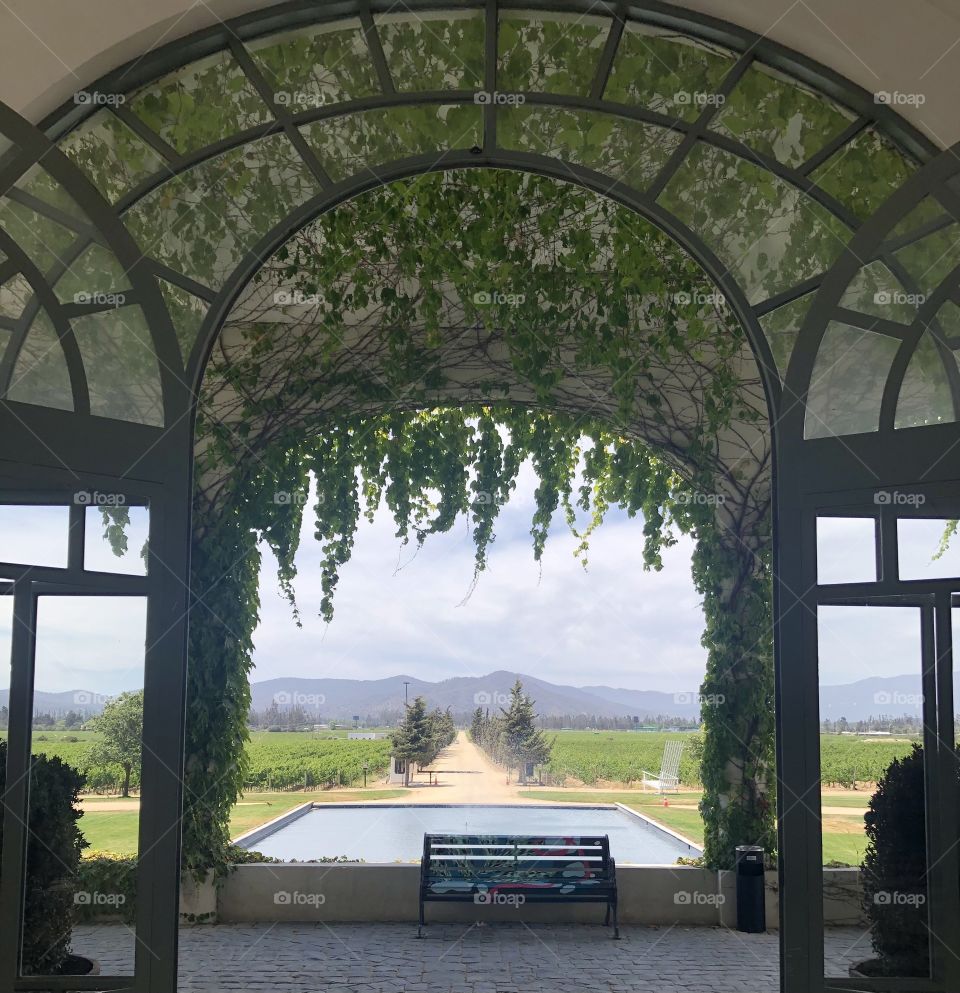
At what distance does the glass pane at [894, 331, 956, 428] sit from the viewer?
335cm

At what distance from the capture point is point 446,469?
26.5 ft

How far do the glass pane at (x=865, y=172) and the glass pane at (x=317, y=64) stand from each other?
1.78 metres

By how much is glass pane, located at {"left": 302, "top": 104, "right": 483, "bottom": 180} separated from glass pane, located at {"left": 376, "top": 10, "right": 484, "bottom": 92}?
0.32 feet

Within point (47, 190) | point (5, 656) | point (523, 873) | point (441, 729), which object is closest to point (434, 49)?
point (47, 190)

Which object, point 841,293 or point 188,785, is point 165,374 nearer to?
point 841,293

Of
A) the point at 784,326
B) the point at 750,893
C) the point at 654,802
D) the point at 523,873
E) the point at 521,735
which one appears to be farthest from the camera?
the point at 521,735

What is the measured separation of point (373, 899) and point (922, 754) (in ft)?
17.5

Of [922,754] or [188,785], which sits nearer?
[922,754]

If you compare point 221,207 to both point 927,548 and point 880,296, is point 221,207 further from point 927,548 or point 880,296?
point 927,548

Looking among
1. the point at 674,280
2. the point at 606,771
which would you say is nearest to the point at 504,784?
the point at 606,771

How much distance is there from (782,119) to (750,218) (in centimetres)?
41

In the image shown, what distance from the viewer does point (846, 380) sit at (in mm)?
3502

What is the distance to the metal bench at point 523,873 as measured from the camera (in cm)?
710

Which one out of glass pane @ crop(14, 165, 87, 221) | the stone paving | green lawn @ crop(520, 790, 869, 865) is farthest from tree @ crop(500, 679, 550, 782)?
glass pane @ crop(14, 165, 87, 221)
